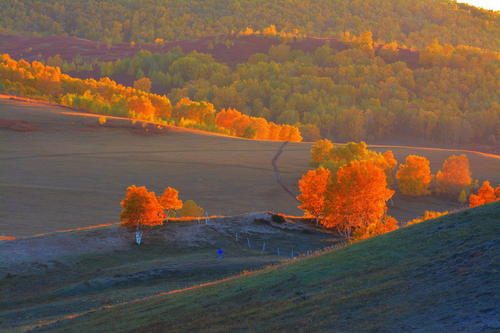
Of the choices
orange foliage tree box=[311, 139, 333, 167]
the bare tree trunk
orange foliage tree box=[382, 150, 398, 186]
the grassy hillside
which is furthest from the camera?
orange foliage tree box=[311, 139, 333, 167]

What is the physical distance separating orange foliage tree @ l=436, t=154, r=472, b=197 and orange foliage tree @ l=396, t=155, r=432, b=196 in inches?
111

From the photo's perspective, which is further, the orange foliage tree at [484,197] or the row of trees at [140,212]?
the orange foliage tree at [484,197]

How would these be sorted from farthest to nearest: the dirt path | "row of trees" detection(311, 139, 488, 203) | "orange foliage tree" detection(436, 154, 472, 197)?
"orange foliage tree" detection(436, 154, 472, 197) < "row of trees" detection(311, 139, 488, 203) < the dirt path

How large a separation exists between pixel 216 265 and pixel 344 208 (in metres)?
26.6

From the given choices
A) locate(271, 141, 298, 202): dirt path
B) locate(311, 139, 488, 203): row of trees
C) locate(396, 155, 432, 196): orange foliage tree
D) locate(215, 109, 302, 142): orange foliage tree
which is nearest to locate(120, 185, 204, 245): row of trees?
locate(271, 141, 298, 202): dirt path

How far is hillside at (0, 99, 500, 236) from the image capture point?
87000 millimetres

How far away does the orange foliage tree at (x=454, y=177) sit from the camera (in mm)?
115500

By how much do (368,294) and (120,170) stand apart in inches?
3613

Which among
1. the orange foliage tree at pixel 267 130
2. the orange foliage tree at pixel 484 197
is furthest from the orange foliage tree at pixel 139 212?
the orange foliage tree at pixel 267 130

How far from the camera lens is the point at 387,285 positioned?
21.5m

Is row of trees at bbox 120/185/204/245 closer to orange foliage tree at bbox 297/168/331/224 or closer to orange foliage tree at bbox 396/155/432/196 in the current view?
orange foliage tree at bbox 297/168/331/224

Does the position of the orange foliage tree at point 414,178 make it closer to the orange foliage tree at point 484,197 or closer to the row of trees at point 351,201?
the orange foliage tree at point 484,197

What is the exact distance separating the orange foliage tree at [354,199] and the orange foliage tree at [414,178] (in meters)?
44.2

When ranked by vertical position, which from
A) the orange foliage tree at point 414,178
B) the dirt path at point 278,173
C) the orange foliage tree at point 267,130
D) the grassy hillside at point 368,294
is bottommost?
the orange foliage tree at point 267,130
